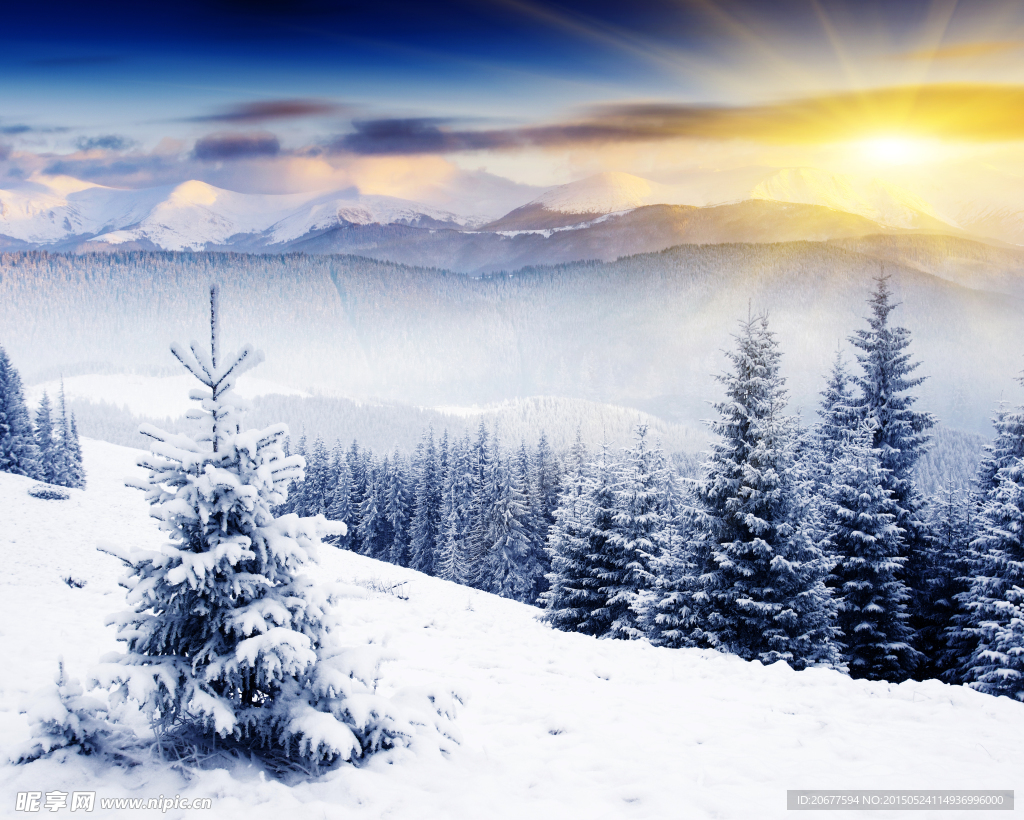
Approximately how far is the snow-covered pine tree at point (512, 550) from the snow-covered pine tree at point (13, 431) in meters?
32.5

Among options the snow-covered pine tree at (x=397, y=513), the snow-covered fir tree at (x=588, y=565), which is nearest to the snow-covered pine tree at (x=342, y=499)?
the snow-covered pine tree at (x=397, y=513)

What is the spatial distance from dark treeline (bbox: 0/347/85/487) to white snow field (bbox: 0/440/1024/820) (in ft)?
113

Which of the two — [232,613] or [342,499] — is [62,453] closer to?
[342,499]

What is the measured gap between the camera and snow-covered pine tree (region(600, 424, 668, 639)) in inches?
725

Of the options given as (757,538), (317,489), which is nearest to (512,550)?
(317,489)

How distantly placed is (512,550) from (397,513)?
17506mm

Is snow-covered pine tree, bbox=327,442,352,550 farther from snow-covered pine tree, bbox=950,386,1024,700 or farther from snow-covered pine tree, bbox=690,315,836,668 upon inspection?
snow-covered pine tree, bbox=950,386,1024,700

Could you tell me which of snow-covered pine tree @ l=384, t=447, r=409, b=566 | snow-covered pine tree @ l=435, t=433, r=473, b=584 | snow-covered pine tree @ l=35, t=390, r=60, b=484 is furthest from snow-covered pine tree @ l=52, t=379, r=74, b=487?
snow-covered pine tree @ l=435, t=433, r=473, b=584

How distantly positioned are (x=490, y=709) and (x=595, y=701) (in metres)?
1.45

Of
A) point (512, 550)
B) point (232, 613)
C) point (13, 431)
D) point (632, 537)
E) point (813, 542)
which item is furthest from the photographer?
point (512, 550)

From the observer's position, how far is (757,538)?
44.5ft

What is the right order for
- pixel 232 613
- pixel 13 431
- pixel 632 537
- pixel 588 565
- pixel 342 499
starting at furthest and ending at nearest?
1. pixel 342 499
2. pixel 13 431
3. pixel 588 565
4. pixel 632 537
5. pixel 232 613

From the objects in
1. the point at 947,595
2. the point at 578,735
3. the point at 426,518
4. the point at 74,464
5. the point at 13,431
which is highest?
the point at 578,735

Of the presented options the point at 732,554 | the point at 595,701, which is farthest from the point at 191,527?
the point at 732,554
